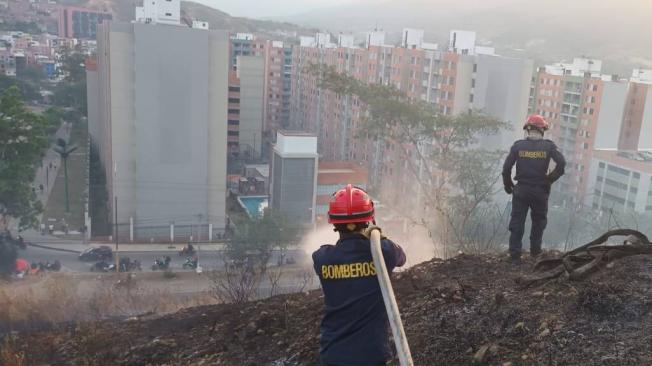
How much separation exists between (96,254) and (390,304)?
21353 mm

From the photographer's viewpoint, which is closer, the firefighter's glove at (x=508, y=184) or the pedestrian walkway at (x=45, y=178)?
the firefighter's glove at (x=508, y=184)

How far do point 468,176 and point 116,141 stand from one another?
44.8 feet

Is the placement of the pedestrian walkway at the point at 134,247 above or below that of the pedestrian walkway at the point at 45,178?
below

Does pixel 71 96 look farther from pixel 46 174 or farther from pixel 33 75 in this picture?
pixel 46 174

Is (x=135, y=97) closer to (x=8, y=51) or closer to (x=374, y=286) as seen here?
(x=374, y=286)

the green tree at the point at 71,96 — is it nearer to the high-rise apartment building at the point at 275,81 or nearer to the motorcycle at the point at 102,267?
the high-rise apartment building at the point at 275,81

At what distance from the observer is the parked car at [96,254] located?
21.2 metres

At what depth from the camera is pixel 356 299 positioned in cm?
222

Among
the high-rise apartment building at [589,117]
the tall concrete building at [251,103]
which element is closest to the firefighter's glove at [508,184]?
the high-rise apartment building at [589,117]

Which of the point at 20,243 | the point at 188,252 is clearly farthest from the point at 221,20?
the point at 20,243

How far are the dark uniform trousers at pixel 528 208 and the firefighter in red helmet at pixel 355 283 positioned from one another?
255 cm

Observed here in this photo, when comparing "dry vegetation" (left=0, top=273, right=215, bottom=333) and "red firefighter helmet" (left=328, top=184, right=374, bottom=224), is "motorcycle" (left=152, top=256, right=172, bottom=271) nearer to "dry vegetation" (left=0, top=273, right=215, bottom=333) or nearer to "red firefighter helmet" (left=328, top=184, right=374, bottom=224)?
"dry vegetation" (left=0, top=273, right=215, bottom=333)

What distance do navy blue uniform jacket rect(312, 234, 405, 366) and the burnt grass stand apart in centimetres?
100

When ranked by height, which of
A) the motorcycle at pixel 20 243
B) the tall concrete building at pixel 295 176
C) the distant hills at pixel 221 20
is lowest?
the motorcycle at pixel 20 243
